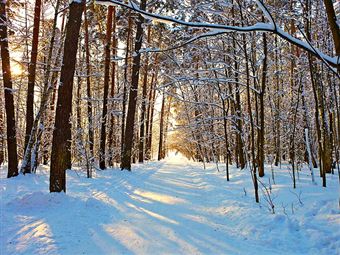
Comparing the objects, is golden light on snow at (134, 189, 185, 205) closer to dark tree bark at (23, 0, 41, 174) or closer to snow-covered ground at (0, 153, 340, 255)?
snow-covered ground at (0, 153, 340, 255)

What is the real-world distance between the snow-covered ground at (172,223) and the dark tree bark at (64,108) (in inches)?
25.3

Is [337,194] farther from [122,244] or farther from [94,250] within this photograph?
[94,250]

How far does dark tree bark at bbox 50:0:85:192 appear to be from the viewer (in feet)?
23.2

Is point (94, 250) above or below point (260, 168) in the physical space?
below

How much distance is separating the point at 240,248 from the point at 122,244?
1670mm

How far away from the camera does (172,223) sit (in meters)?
5.24

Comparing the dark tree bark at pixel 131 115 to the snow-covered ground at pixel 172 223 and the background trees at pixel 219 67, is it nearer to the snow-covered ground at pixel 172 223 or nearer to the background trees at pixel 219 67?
the background trees at pixel 219 67

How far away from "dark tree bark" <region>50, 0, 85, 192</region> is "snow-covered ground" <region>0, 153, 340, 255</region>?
0.64 m

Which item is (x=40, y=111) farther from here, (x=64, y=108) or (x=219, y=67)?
(x=219, y=67)

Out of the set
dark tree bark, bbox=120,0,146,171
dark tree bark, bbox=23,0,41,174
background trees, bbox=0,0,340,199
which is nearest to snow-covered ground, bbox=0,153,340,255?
background trees, bbox=0,0,340,199

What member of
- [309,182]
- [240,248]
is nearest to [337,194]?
[309,182]

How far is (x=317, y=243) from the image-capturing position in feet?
12.9

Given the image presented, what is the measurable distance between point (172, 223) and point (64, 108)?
4071 millimetres

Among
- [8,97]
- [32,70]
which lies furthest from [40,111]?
[32,70]
